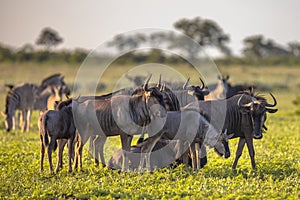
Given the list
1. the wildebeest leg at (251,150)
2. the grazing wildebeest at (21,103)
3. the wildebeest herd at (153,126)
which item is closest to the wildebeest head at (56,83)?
the grazing wildebeest at (21,103)

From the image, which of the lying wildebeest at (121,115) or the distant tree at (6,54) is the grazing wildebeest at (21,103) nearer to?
the lying wildebeest at (121,115)

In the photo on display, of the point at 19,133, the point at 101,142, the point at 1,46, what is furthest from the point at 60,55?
the point at 101,142

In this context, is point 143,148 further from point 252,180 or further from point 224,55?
point 224,55

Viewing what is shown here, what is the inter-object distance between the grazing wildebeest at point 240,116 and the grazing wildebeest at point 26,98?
9887 millimetres

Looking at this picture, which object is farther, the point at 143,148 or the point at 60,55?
the point at 60,55

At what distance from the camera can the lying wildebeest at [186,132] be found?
34.1 ft

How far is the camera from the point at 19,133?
1848cm

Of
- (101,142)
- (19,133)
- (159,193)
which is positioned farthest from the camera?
(19,133)

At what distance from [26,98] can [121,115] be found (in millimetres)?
10344

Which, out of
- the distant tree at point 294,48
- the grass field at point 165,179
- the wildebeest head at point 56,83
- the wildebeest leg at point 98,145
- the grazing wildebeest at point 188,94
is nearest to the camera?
the grass field at point 165,179

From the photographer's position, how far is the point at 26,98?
20.3 m

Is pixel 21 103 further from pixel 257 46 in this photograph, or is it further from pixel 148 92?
pixel 257 46

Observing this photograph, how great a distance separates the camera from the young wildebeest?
10.4 metres

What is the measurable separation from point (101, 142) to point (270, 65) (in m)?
55.5
